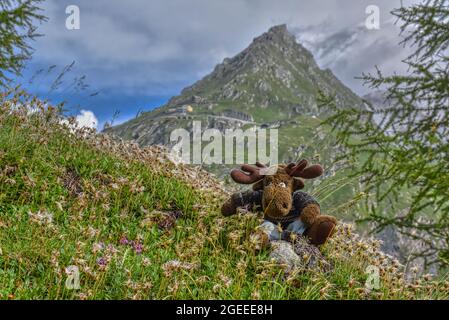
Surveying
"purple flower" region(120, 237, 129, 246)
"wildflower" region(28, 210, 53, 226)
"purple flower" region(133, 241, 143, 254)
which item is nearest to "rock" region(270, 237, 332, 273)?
"purple flower" region(133, 241, 143, 254)

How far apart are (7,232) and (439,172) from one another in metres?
4.42

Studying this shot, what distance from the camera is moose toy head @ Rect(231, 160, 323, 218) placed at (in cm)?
553

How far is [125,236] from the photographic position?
5.31 meters

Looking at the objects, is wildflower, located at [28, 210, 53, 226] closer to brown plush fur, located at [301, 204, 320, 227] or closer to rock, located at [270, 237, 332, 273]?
rock, located at [270, 237, 332, 273]

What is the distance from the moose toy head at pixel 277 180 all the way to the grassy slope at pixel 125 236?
334 mm

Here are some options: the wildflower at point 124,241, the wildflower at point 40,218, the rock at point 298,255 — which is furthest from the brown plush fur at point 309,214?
the wildflower at point 40,218

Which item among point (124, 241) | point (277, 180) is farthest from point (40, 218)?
point (277, 180)

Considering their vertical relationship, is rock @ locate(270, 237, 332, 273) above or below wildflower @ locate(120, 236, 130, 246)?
below

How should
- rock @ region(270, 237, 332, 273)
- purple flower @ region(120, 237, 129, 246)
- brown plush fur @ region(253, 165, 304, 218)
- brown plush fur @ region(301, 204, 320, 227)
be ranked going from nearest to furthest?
rock @ region(270, 237, 332, 273) → purple flower @ region(120, 237, 129, 246) → brown plush fur @ region(301, 204, 320, 227) → brown plush fur @ region(253, 165, 304, 218)

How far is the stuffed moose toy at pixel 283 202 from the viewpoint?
5.25 meters

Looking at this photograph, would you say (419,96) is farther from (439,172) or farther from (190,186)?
(190,186)

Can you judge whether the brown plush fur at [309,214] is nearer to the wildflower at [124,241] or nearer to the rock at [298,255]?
the rock at [298,255]

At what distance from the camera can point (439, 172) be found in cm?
409

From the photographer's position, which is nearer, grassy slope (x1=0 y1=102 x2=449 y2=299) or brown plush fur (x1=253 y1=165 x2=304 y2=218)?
grassy slope (x1=0 y1=102 x2=449 y2=299)
